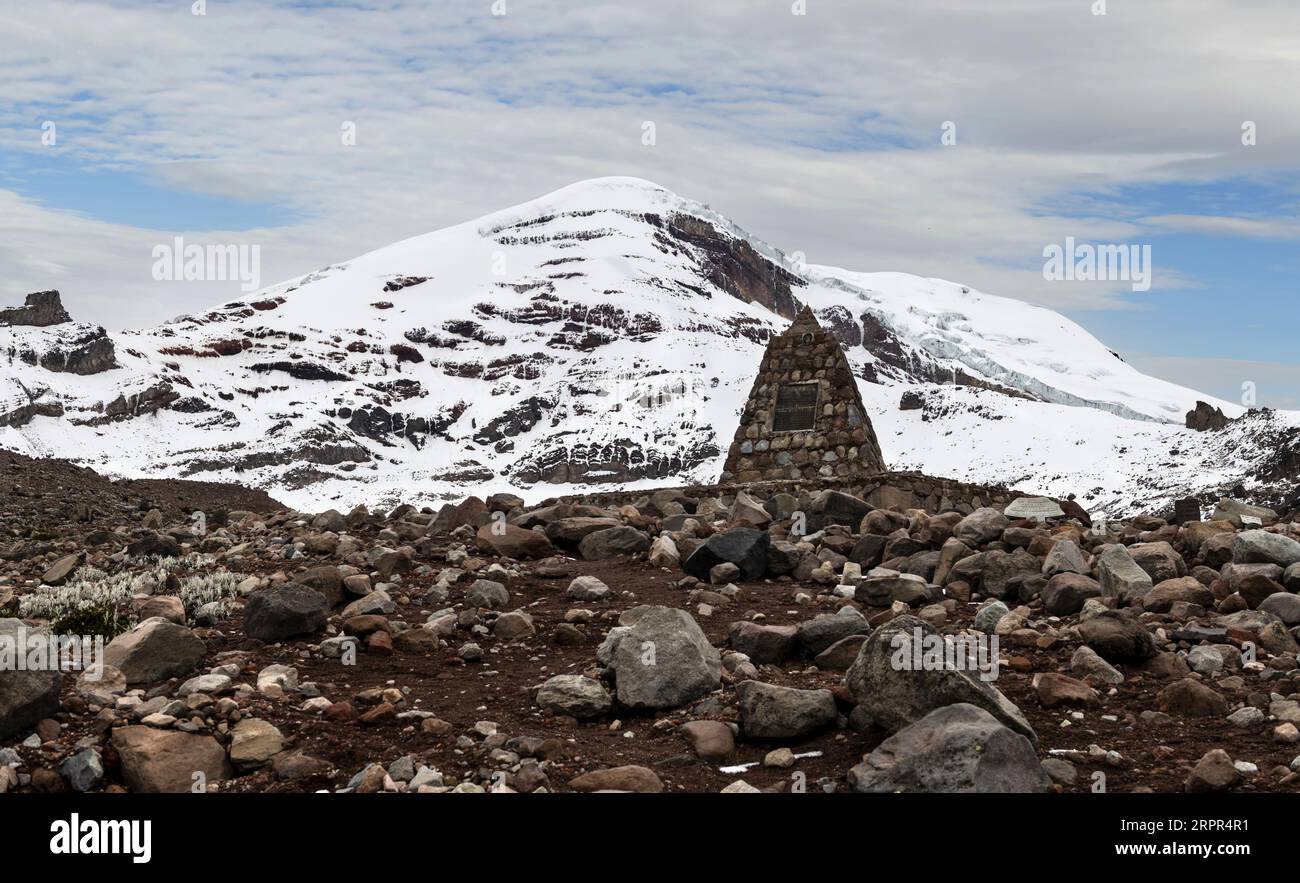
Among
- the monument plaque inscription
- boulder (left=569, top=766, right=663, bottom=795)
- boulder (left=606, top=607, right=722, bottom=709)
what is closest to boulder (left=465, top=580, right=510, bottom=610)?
boulder (left=606, top=607, right=722, bottom=709)

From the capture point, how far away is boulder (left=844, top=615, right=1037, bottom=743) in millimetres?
5762

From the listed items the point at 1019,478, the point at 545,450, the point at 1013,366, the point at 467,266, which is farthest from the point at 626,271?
the point at 1019,478

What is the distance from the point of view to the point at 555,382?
104688 mm

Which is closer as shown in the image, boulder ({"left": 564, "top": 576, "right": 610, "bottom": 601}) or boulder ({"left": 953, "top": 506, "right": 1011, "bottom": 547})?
boulder ({"left": 564, "top": 576, "right": 610, "bottom": 601})

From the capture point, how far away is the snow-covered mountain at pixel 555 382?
51.6m

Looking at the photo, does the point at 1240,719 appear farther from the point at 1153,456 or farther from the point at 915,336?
the point at 915,336

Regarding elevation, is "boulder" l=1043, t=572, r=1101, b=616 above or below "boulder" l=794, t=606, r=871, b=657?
above

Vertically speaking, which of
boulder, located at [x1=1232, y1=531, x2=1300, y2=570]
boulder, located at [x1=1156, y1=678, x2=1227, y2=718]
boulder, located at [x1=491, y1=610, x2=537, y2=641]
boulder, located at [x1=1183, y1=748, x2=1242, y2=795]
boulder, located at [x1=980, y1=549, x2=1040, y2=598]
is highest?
boulder, located at [x1=1232, y1=531, x2=1300, y2=570]

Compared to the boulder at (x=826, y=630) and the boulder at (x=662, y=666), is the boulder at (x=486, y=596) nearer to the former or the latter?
the boulder at (x=662, y=666)

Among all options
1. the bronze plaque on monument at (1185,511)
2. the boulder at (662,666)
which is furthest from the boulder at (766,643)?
the bronze plaque on monument at (1185,511)

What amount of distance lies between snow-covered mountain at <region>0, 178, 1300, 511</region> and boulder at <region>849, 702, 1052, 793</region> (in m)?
24.3

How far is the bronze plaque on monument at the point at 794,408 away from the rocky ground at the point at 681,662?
5.52m

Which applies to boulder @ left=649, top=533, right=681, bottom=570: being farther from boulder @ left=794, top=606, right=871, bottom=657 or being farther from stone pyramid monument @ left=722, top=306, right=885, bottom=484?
stone pyramid monument @ left=722, top=306, right=885, bottom=484

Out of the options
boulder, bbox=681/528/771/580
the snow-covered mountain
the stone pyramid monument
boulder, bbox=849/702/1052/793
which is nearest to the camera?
boulder, bbox=849/702/1052/793
